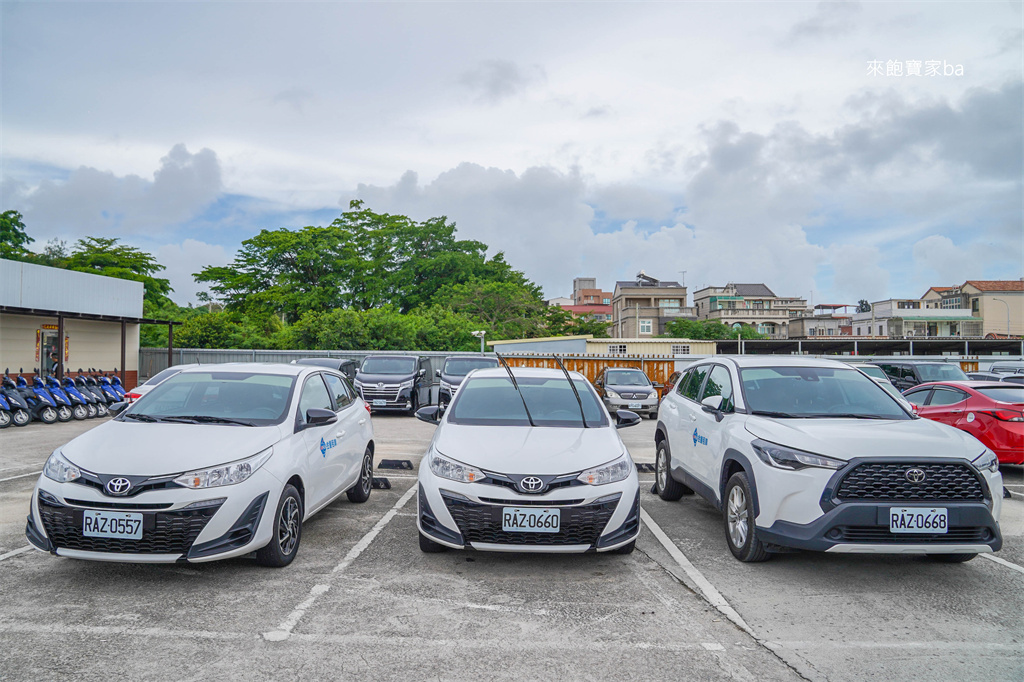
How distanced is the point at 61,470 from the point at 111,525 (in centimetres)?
62

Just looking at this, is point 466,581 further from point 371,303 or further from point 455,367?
point 371,303

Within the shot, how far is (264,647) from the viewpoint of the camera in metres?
3.51

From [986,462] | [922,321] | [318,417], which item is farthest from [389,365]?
[922,321]

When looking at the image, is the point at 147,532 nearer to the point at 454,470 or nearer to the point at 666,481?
the point at 454,470

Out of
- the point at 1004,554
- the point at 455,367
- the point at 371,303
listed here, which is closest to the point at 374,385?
the point at 455,367

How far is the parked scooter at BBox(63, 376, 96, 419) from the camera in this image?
16.0m

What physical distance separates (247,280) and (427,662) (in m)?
44.9

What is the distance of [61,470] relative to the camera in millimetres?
4293

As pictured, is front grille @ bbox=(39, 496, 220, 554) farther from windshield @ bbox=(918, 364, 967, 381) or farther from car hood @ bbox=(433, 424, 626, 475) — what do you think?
windshield @ bbox=(918, 364, 967, 381)

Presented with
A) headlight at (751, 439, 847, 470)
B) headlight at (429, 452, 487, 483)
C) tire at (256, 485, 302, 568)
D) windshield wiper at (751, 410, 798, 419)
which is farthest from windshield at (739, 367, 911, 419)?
tire at (256, 485, 302, 568)

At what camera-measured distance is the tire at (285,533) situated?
4.59 metres

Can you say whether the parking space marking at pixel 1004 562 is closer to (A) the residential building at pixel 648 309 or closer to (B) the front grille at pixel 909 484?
(B) the front grille at pixel 909 484

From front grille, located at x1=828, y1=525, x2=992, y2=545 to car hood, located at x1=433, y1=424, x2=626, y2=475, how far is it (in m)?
1.63

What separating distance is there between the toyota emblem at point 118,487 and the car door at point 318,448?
1.29 metres
